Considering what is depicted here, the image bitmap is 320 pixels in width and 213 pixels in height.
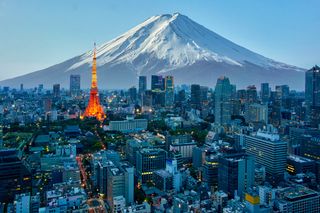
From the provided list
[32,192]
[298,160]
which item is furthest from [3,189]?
[298,160]

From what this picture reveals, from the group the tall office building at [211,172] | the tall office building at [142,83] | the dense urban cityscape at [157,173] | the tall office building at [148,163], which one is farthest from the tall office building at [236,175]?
the tall office building at [142,83]

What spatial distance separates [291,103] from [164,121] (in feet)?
35.8

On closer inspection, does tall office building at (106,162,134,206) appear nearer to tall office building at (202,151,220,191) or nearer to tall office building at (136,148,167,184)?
tall office building at (136,148,167,184)

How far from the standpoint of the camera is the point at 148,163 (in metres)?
8.52

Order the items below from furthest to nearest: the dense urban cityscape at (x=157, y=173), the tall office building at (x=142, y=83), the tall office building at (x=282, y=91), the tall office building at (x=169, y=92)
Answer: the tall office building at (x=142, y=83) → the tall office building at (x=282, y=91) → the tall office building at (x=169, y=92) → the dense urban cityscape at (x=157, y=173)

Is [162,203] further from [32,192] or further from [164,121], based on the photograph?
[164,121]

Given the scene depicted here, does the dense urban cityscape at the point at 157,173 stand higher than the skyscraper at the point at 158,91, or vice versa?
the skyscraper at the point at 158,91

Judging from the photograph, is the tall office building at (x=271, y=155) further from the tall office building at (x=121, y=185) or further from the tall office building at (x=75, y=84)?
the tall office building at (x=75, y=84)

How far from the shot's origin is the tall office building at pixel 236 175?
7.05 meters

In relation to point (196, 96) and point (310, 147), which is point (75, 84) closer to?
point (196, 96)

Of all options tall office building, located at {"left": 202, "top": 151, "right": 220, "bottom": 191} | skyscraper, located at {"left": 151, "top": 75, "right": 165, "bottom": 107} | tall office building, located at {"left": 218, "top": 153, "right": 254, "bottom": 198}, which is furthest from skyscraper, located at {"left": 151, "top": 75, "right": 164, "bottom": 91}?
tall office building, located at {"left": 218, "top": 153, "right": 254, "bottom": 198}

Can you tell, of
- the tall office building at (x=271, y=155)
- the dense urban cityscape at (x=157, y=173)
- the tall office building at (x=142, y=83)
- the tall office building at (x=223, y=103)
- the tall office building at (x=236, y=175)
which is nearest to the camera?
the dense urban cityscape at (x=157, y=173)

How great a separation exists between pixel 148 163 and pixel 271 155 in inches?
132

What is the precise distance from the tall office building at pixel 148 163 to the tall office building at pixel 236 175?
1.98 metres
